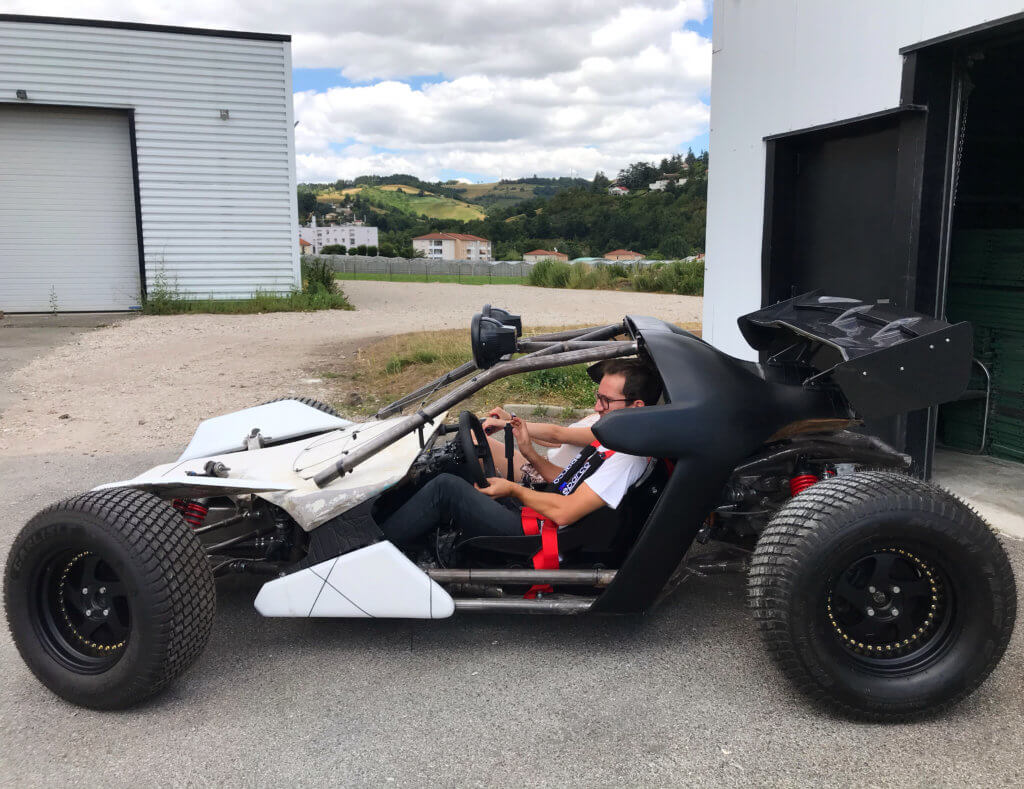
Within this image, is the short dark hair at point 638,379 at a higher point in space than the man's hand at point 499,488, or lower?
higher

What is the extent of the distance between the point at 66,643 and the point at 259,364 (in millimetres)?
8242

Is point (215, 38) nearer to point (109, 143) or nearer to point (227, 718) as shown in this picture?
point (109, 143)

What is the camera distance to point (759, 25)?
7.05 m

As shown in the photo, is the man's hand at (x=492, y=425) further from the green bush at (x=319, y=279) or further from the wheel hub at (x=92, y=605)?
the green bush at (x=319, y=279)

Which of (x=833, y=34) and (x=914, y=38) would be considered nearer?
(x=914, y=38)

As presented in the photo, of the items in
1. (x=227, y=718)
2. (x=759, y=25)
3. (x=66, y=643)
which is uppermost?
(x=759, y=25)

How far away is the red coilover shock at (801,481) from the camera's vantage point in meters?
3.51

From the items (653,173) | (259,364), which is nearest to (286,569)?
(259,364)

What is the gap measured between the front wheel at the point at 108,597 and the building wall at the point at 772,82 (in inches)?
200

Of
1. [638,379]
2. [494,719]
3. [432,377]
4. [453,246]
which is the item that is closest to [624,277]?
[432,377]

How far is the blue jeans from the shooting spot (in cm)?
357

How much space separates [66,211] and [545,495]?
17076 millimetres

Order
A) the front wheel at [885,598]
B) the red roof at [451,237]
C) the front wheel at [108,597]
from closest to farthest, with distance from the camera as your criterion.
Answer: the front wheel at [885,598] < the front wheel at [108,597] < the red roof at [451,237]

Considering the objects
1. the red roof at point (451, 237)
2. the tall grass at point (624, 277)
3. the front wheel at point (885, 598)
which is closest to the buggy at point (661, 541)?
the front wheel at point (885, 598)
